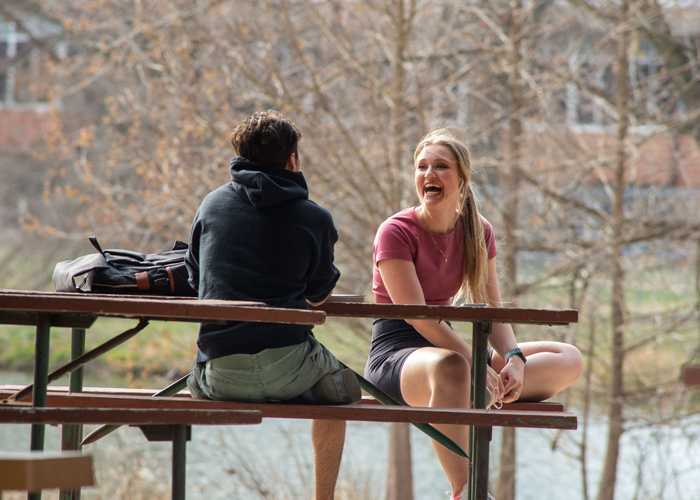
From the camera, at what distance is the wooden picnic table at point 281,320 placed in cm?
204

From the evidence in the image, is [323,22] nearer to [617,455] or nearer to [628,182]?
[628,182]

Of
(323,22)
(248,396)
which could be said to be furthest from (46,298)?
(323,22)

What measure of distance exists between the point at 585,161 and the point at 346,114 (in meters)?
2.84

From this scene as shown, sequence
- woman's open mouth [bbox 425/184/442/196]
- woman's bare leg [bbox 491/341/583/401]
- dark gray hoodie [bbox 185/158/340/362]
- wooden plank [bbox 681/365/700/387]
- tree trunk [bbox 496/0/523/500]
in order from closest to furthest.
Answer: wooden plank [bbox 681/365/700/387]
dark gray hoodie [bbox 185/158/340/362]
woman's bare leg [bbox 491/341/583/401]
woman's open mouth [bbox 425/184/442/196]
tree trunk [bbox 496/0/523/500]

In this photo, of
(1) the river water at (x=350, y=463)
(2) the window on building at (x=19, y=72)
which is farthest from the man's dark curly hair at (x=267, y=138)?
(2) the window on building at (x=19, y=72)

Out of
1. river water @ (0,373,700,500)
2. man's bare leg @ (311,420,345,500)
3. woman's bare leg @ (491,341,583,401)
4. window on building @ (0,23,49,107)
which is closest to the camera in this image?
man's bare leg @ (311,420,345,500)

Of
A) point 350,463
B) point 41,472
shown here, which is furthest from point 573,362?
point 350,463

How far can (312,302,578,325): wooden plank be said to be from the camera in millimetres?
2447

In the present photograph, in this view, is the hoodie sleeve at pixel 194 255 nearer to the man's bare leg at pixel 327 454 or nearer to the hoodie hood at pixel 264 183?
the hoodie hood at pixel 264 183

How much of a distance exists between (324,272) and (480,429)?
74 cm

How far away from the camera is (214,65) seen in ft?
25.9

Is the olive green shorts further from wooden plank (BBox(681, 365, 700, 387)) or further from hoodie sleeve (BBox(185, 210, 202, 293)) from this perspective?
wooden plank (BBox(681, 365, 700, 387))

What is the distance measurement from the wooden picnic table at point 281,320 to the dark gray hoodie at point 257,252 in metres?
0.11

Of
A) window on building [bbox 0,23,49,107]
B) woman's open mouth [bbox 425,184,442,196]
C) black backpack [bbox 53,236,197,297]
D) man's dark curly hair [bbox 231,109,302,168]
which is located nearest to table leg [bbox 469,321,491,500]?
woman's open mouth [bbox 425,184,442,196]
